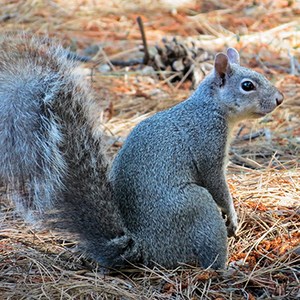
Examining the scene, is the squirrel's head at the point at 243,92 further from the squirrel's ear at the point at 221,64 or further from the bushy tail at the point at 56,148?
the bushy tail at the point at 56,148

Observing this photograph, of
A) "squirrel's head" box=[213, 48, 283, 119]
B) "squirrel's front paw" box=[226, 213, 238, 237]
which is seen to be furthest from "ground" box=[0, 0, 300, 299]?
"squirrel's head" box=[213, 48, 283, 119]

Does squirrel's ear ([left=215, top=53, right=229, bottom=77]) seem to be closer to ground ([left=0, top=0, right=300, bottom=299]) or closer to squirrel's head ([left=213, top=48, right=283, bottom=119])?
squirrel's head ([left=213, top=48, right=283, bottom=119])

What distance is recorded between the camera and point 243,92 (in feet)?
9.80

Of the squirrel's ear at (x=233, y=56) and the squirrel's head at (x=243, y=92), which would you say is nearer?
the squirrel's head at (x=243, y=92)

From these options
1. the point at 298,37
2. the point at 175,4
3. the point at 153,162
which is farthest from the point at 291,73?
the point at 153,162

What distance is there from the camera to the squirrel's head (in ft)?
9.80

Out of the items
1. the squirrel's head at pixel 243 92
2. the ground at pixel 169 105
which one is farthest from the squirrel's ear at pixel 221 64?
the ground at pixel 169 105

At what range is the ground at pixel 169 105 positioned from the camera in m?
2.65

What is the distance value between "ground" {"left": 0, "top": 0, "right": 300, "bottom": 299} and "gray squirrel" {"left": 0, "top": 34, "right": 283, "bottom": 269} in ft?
0.40

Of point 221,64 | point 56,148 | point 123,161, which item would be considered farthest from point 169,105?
point 56,148

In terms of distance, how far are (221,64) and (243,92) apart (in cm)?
15

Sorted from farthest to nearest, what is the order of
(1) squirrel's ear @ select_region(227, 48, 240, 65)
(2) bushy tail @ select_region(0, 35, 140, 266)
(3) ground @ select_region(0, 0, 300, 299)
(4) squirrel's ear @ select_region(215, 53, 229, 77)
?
(1) squirrel's ear @ select_region(227, 48, 240, 65)
(4) squirrel's ear @ select_region(215, 53, 229, 77)
(3) ground @ select_region(0, 0, 300, 299)
(2) bushy tail @ select_region(0, 35, 140, 266)

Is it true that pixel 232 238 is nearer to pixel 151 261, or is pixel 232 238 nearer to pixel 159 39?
pixel 151 261

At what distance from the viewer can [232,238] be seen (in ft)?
10.3
